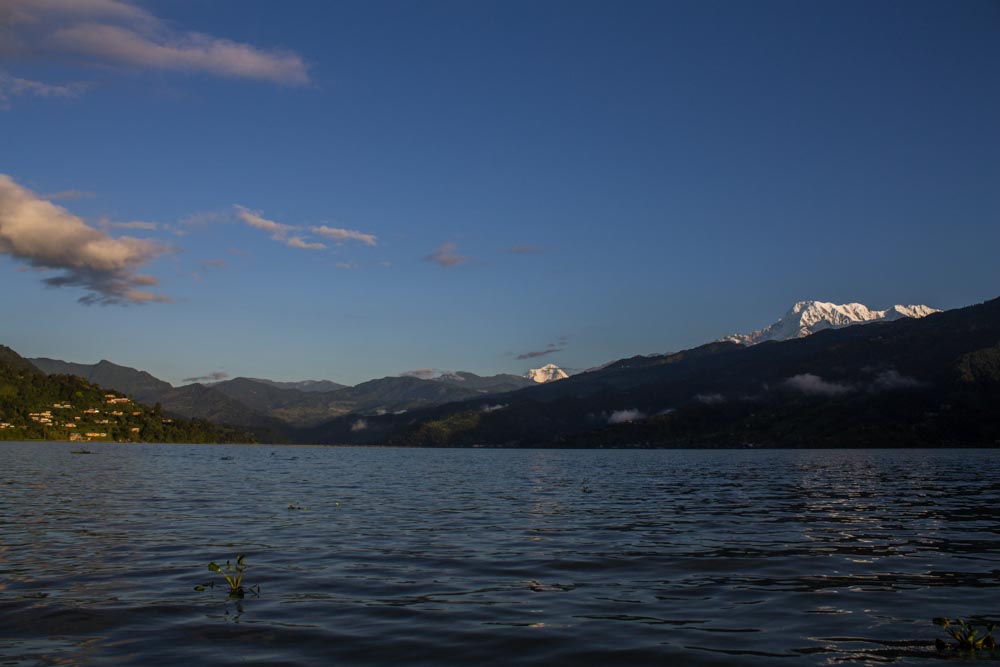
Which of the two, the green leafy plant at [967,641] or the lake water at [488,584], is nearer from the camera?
the green leafy plant at [967,641]

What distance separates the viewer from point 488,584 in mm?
23641

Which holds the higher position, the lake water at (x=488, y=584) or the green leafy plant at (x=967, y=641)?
the green leafy plant at (x=967, y=641)

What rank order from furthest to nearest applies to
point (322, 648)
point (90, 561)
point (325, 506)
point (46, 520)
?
point (325, 506), point (46, 520), point (90, 561), point (322, 648)

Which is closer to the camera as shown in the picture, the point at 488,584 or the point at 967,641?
the point at 967,641

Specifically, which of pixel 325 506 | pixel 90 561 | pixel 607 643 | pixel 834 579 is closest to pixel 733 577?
pixel 834 579

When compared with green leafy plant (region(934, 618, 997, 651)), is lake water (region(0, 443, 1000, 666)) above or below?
below

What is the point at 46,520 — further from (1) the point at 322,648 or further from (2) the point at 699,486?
(2) the point at 699,486

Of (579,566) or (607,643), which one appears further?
(579,566)

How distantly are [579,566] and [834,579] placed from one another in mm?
8684

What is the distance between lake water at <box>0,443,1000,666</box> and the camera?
52.9 feet

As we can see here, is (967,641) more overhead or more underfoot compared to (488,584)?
more overhead

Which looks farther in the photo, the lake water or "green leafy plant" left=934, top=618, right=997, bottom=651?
the lake water

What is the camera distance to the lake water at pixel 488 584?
16109 mm

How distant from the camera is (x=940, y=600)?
21109 millimetres
